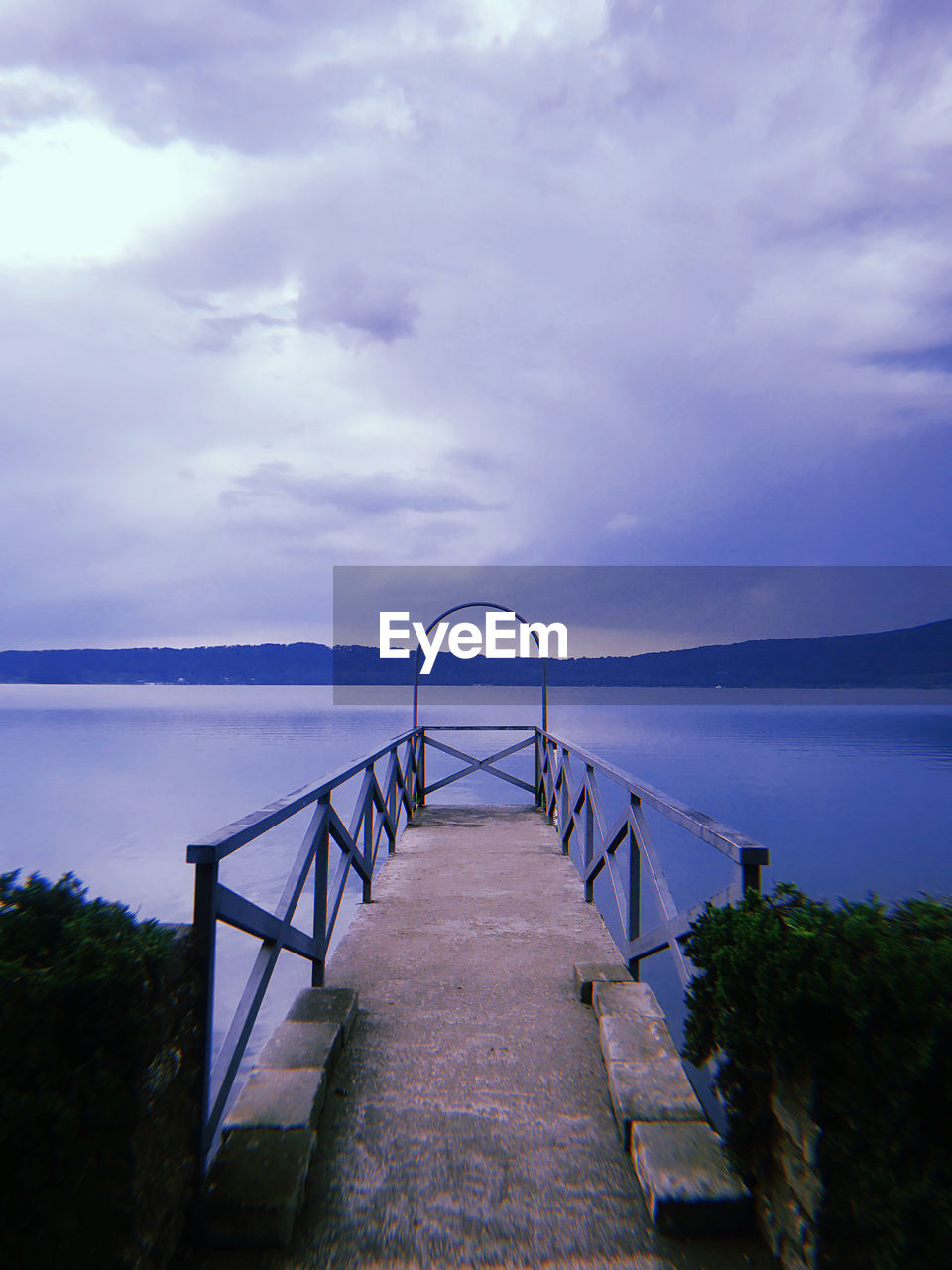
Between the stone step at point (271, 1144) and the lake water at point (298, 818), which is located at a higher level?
the stone step at point (271, 1144)

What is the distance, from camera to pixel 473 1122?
8.83 feet

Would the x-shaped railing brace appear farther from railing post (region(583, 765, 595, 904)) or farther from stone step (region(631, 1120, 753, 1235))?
stone step (region(631, 1120, 753, 1235))

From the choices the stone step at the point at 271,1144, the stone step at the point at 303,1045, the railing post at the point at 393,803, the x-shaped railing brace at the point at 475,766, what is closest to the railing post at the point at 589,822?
the railing post at the point at 393,803

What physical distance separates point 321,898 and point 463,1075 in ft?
3.95

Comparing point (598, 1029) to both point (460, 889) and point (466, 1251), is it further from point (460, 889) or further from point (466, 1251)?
point (460, 889)

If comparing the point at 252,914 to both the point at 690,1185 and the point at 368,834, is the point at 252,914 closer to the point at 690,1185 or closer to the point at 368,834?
the point at 690,1185

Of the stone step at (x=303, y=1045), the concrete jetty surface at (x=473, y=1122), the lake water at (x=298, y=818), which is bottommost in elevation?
the lake water at (x=298, y=818)

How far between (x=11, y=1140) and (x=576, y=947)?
3.73 meters

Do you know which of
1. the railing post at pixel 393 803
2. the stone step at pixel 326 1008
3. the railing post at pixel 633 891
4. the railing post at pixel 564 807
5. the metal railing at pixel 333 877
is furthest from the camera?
the railing post at pixel 393 803

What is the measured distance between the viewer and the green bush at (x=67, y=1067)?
1.39 meters

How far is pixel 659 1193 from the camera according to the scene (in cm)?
212

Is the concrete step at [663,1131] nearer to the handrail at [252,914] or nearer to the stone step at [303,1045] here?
the stone step at [303,1045]

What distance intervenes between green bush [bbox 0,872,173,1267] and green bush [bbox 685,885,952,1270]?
61.6 inches

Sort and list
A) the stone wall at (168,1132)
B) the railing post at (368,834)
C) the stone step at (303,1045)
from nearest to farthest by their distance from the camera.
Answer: the stone wall at (168,1132), the stone step at (303,1045), the railing post at (368,834)
